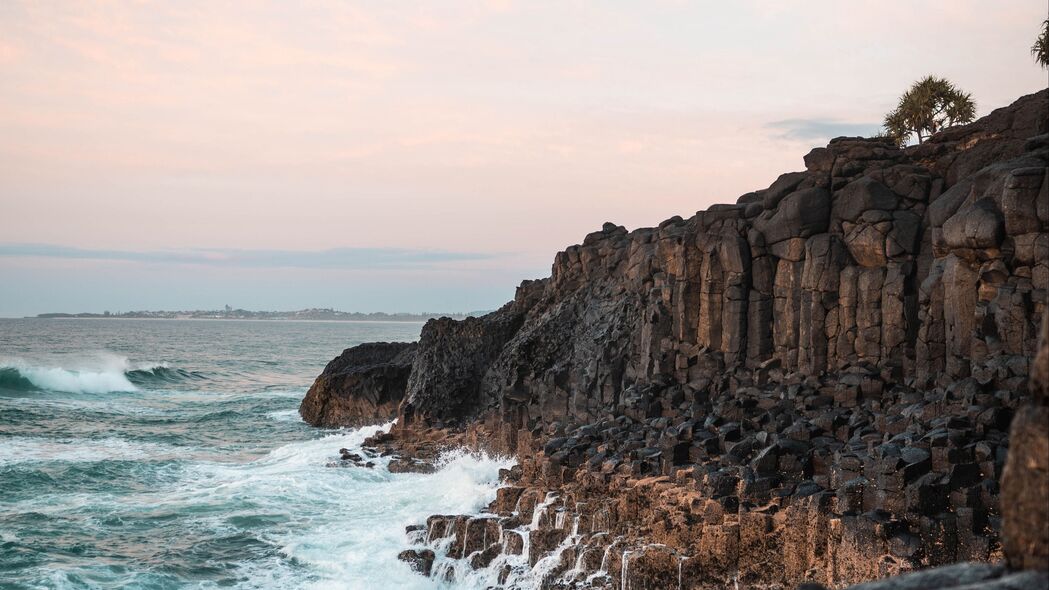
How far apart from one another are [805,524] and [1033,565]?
1455 centimetres

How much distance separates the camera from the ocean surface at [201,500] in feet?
87.7

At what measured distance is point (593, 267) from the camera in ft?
154

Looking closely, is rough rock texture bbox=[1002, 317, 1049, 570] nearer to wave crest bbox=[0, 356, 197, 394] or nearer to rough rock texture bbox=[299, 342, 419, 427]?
rough rock texture bbox=[299, 342, 419, 427]

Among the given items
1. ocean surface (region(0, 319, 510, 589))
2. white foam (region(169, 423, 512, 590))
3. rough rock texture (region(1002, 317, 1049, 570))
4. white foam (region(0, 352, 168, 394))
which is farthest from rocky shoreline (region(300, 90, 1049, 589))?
white foam (region(0, 352, 168, 394))

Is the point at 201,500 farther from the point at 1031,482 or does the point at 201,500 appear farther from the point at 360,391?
the point at 1031,482

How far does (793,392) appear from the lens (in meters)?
28.7

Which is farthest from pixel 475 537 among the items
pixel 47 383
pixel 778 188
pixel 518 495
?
pixel 47 383

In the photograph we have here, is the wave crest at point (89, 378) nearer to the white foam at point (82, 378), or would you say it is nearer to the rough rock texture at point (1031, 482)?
the white foam at point (82, 378)

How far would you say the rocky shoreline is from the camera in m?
19.3

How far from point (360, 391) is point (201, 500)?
1973cm

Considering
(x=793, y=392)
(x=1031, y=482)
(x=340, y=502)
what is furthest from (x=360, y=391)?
(x=1031, y=482)

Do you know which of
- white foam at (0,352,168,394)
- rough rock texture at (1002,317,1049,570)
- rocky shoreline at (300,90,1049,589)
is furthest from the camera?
white foam at (0,352,168,394)

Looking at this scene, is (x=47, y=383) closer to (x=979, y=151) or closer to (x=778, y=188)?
(x=778, y=188)

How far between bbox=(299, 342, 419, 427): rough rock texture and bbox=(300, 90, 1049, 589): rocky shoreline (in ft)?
34.4
